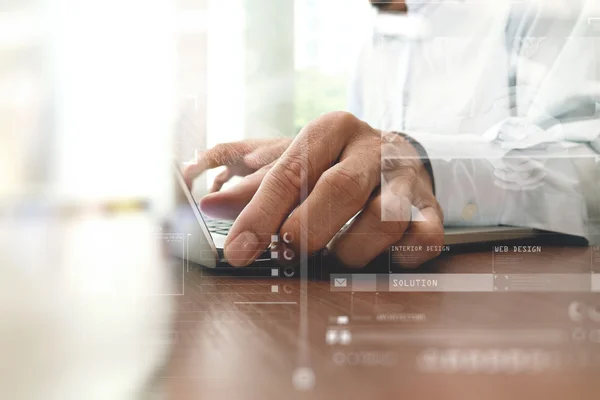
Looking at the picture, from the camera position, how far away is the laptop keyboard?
0.27 meters

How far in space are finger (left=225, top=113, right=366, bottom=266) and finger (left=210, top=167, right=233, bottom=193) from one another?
4 centimetres

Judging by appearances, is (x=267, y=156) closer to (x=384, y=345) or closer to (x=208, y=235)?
(x=208, y=235)

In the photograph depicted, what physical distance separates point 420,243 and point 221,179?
135 mm

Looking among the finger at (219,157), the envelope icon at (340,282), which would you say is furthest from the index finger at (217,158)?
the envelope icon at (340,282)

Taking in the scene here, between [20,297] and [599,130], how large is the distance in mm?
390

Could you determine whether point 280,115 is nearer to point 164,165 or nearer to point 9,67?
point 164,165

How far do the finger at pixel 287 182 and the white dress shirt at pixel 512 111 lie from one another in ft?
0.21

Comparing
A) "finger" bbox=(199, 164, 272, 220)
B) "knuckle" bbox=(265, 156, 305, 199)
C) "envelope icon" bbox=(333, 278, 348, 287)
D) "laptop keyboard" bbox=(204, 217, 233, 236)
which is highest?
"knuckle" bbox=(265, 156, 305, 199)

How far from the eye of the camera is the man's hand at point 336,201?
26 cm

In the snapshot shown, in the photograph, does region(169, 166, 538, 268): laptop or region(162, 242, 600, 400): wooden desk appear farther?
region(169, 166, 538, 268): laptop

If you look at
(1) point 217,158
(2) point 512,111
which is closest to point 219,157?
(1) point 217,158

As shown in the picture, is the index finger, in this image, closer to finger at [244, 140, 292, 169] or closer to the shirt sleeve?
finger at [244, 140, 292, 169]

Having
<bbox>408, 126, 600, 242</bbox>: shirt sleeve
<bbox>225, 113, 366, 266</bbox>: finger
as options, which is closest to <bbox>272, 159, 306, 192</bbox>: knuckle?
<bbox>225, 113, 366, 266</bbox>: finger

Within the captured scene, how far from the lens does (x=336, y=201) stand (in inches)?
10.5
